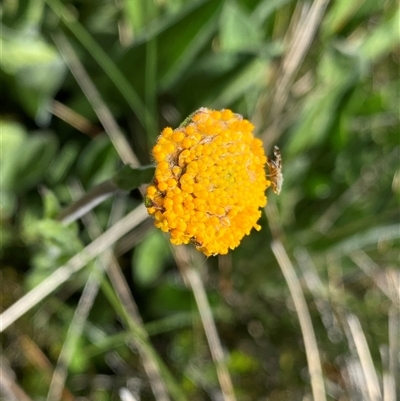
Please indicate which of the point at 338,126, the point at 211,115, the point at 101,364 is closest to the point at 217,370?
the point at 101,364

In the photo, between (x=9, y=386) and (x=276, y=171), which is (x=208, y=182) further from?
(x=9, y=386)

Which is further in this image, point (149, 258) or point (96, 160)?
point (149, 258)

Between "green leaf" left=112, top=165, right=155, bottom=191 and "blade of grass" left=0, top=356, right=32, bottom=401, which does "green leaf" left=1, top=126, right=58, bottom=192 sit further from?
"green leaf" left=112, top=165, right=155, bottom=191

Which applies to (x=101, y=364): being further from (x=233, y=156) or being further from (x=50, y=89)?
(x=233, y=156)

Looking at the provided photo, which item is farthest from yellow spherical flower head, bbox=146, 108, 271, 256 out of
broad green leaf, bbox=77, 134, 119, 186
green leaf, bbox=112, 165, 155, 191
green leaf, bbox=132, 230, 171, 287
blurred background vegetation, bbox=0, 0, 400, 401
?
green leaf, bbox=132, 230, 171, 287

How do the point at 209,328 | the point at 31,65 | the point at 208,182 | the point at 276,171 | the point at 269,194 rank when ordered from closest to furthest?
the point at 208,182 < the point at 276,171 < the point at 31,65 < the point at 209,328 < the point at 269,194

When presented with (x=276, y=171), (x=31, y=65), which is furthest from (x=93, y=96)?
A: (x=276, y=171)
